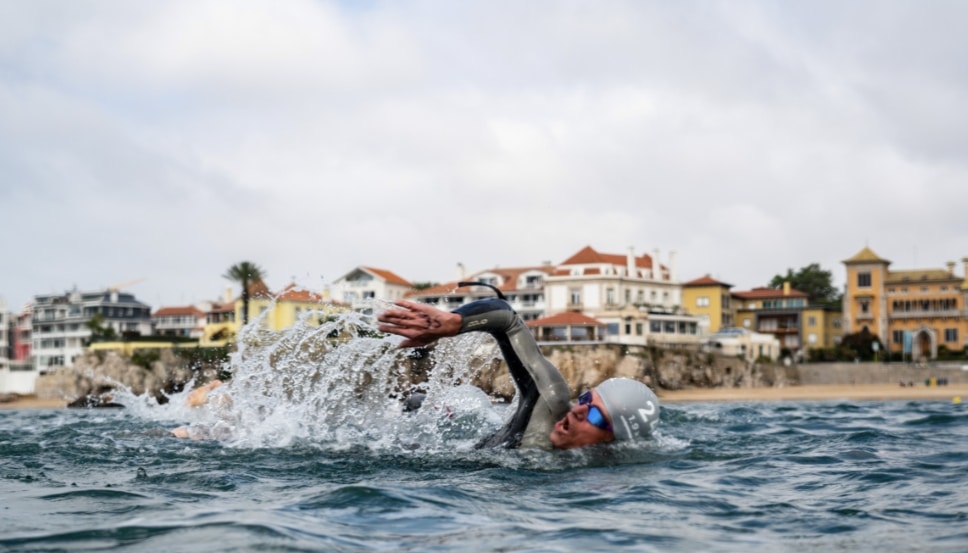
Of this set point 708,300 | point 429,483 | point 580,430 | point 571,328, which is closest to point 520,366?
point 580,430

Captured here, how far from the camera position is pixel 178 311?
11838cm

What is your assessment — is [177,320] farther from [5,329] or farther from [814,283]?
[814,283]

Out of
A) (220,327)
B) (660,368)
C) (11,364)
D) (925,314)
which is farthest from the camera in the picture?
(11,364)

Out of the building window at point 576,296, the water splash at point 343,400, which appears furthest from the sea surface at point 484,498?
the building window at point 576,296

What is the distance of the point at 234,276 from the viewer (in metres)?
84.9

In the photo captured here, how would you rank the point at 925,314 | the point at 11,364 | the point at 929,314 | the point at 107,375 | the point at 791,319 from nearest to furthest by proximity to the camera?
1. the point at 107,375
2. the point at 929,314
3. the point at 925,314
4. the point at 791,319
5. the point at 11,364

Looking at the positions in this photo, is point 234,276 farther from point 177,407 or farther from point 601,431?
point 601,431

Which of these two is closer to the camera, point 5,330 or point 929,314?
point 929,314

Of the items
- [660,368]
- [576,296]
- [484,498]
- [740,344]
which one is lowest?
[660,368]

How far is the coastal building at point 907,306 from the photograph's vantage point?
91.6 metres

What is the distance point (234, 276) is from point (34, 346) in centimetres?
4330

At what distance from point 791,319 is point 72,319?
8057 centimetres

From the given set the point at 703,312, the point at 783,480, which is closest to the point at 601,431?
the point at 783,480

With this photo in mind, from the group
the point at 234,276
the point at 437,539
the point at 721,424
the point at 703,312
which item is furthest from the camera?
the point at 703,312
